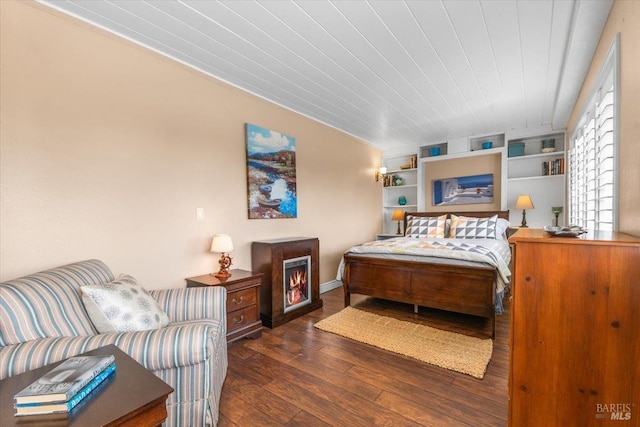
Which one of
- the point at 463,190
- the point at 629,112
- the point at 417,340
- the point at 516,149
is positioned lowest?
the point at 417,340

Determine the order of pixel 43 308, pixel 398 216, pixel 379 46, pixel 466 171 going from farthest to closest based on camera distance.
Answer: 1. pixel 398 216
2. pixel 466 171
3. pixel 379 46
4. pixel 43 308

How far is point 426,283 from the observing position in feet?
9.78

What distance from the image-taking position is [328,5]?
1.76 m

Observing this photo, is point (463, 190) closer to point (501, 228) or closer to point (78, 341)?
point (501, 228)

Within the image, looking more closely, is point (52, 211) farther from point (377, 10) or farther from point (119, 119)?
point (377, 10)

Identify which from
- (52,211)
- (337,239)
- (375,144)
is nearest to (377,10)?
(52,211)

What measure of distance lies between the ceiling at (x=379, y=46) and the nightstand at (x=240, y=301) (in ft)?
6.18

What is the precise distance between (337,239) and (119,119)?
3.09 m

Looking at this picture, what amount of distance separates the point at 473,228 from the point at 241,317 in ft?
11.1

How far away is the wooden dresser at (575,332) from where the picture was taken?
3.48ft

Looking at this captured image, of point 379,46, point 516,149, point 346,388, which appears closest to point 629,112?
point 379,46

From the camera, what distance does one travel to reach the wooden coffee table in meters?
0.78

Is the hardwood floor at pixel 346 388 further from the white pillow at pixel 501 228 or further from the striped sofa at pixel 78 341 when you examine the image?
the white pillow at pixel 501 228

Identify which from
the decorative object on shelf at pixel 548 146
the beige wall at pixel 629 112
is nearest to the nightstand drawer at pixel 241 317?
the beige wall at pixel 629 112
